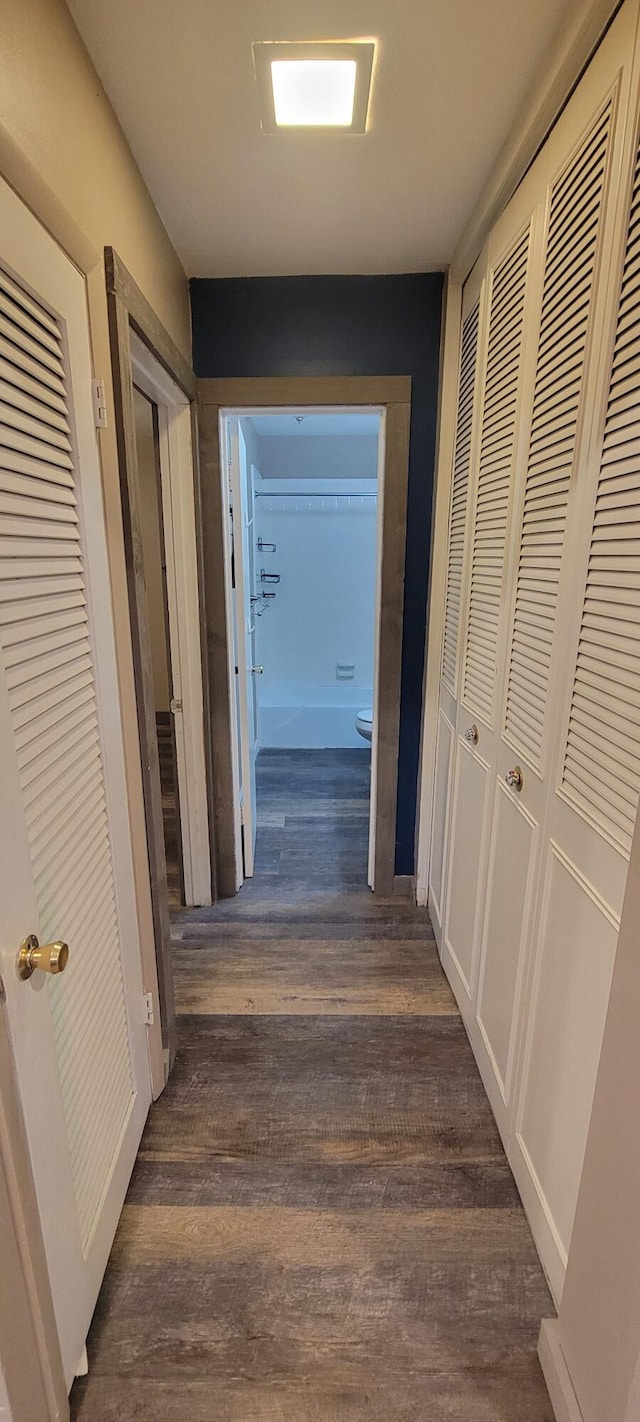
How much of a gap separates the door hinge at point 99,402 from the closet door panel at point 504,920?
1.22 meters

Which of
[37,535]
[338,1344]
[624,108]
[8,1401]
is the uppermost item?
[624,108]

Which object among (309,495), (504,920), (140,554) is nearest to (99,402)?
(140,554)

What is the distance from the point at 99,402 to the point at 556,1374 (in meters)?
1.93

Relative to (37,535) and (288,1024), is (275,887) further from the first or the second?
(37,535)

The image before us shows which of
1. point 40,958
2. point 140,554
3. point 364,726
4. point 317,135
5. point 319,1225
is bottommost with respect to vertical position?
point 319,1225

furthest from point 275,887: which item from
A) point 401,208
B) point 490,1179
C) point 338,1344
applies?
point 401,208

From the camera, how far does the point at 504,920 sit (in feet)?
4.92

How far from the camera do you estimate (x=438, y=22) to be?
1089 millimetres

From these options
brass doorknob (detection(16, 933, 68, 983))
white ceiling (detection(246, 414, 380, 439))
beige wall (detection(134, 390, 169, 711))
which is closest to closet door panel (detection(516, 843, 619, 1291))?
brass doorknob (detection(16, 933, 68, 983))

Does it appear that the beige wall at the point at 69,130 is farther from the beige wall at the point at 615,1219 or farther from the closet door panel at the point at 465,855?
the closet door panel at the point at 465,855

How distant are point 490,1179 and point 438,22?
2386mm

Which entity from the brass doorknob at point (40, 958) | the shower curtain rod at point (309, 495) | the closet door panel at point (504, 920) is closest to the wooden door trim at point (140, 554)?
the brass doorknob at point (40, 958)

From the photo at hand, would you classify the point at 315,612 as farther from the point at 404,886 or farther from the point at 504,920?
the point at 504,920

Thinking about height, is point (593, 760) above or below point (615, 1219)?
above
